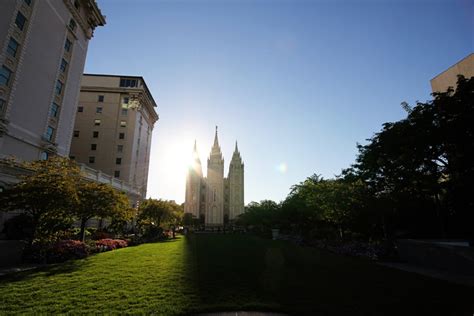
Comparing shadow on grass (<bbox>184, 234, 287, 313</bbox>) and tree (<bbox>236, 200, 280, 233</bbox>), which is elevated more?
tree (<bbox>236, 200, 280, 233</bbox>)

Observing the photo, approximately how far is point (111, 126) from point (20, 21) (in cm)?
3025

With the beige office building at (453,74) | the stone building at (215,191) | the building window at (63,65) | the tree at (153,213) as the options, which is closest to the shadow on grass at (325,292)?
the tree at (153,213)

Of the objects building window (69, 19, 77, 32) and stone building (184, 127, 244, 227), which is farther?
stone building (184, 127, 244, 227)

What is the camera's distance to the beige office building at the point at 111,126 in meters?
53.0

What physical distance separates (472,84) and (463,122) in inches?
106

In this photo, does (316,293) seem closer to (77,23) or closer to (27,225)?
(27,225)

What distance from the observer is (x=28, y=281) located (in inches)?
315

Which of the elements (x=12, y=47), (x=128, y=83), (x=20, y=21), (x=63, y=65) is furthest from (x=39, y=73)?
(x=128, y=83)

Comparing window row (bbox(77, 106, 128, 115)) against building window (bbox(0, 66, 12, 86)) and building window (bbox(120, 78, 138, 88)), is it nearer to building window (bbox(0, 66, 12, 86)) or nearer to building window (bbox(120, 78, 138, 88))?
building window (bbox(120, 78, 138, 88))

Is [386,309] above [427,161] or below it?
below

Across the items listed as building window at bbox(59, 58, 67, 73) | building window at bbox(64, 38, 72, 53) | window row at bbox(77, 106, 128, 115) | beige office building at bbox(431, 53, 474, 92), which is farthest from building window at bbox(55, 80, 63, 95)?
beige office building at bbox(431, 53, 474, 92)

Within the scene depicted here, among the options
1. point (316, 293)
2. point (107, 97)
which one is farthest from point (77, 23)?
point (316, 293)

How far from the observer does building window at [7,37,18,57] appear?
24672 millimetres

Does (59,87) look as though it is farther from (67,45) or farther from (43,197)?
(43,197)
